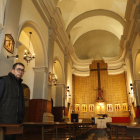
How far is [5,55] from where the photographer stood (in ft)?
15.4

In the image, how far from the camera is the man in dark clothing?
84.4 inches

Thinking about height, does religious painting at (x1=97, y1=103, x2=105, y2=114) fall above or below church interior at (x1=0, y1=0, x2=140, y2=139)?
below

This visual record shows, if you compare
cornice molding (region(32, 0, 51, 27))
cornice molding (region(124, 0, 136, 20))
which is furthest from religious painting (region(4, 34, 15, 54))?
cornice molding (region(124, 0, 136, 20))

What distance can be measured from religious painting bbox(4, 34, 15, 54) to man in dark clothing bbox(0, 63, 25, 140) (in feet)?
8.68

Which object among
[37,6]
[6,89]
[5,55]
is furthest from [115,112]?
[6,89]

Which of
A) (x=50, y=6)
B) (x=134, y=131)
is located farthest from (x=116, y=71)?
(x=134, y=131)

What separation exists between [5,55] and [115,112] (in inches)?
508

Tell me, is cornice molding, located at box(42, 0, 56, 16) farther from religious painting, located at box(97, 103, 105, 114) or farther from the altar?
religious painting, located at box(97, 103, 105, 114)

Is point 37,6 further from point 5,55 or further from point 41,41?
point 5,55

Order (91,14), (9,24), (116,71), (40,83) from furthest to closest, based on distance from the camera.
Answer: (116,71)
(91,14)
(40,83)
(9,24)

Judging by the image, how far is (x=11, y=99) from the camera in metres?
2.24

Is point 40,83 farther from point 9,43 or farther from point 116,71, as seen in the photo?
point 116,71

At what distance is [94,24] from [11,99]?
1480cm

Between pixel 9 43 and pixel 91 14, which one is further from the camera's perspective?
pixel 91 14
